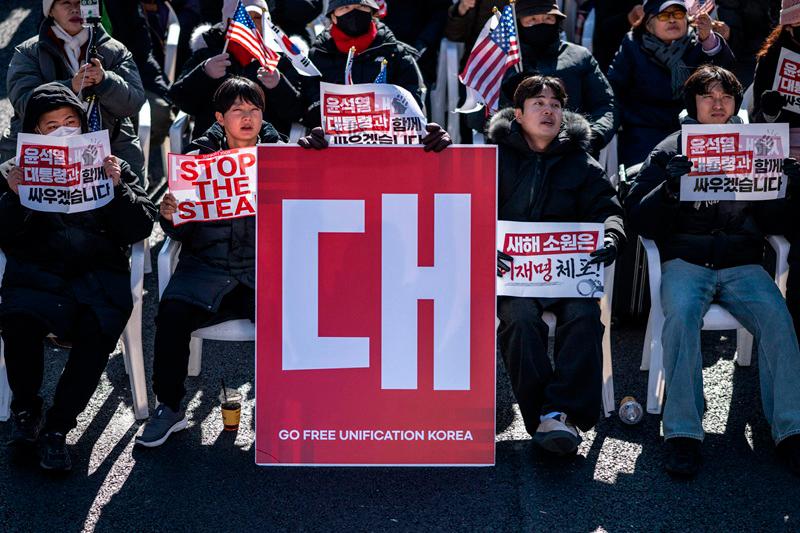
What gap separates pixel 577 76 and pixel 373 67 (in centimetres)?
113

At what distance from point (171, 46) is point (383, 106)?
125 inches

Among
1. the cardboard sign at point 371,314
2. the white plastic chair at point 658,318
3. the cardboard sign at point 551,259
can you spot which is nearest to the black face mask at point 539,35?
the white plastic chair at point 658,318

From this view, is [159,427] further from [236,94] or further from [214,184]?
[236,94]

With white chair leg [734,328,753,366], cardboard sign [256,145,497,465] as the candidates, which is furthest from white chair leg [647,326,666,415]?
cardboard sign [256,145,497,465]

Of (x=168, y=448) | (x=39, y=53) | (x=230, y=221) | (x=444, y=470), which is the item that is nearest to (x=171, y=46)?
(x=39, y=53)

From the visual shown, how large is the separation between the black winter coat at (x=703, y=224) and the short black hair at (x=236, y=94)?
5.90 ft

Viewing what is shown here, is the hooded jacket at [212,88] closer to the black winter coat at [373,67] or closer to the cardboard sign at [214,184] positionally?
the black winter coat at [373,67]

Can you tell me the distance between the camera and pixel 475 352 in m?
5.00

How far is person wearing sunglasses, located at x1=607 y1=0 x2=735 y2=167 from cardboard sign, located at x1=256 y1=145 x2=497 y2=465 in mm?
2088

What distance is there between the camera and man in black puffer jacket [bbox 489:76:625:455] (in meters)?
5.11

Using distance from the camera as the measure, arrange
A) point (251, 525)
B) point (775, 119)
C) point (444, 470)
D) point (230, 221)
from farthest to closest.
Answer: point (775, 119) < point (230, 221) < point (444, 470) < point (251, 525)

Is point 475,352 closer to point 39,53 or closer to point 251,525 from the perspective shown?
point 251,525

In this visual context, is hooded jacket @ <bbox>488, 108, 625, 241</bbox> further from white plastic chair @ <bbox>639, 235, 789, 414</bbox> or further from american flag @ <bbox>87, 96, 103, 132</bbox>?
american flag @ <bbox>87, 96, 103, 132</bbox>

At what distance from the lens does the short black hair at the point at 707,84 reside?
5.58 m
